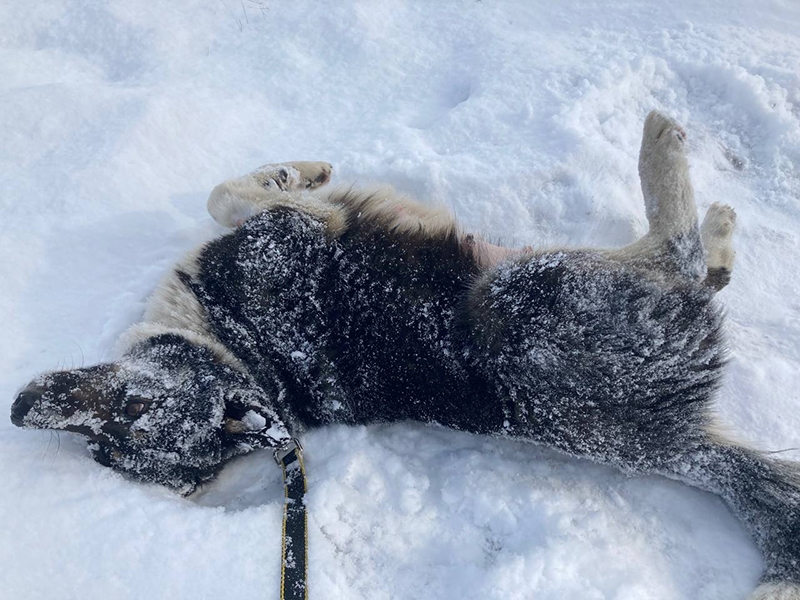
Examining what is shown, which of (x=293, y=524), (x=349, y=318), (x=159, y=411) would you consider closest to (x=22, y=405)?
(x=159, y=411)

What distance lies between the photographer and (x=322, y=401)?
3172mm

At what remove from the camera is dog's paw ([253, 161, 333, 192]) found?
375 centimetres

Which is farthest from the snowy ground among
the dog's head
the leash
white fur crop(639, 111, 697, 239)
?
white fur crop(639, 111, 697, 239)

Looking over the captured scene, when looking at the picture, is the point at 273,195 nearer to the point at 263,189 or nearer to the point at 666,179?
the point at 263,189

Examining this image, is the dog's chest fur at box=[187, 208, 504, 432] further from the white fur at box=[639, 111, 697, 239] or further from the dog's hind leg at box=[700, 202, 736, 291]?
the dog's hind leg at box=[700, 202, 736, 291]

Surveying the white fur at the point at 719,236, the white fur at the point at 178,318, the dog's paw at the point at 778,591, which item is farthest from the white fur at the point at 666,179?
the white fur at the point at 178,318

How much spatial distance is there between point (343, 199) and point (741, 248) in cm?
288

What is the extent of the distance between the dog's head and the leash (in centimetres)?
17

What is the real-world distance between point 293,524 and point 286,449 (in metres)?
0.47

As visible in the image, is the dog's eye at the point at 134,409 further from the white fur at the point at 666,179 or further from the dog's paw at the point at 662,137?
the dog's paw at the point at 662,137

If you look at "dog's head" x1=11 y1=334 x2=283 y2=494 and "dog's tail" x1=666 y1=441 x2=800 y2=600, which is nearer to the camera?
"dog's tail" x1=666 y1=441 x2=800 y2=600

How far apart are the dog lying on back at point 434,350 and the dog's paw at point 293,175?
1.23ft

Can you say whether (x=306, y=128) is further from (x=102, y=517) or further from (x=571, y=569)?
(x=571, y=569)

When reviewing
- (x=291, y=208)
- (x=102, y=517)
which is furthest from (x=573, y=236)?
(x=102, y=517)
